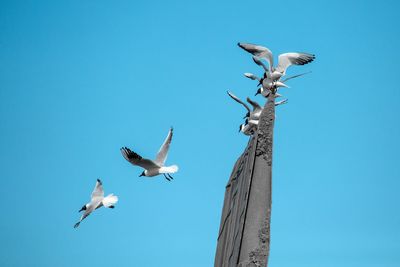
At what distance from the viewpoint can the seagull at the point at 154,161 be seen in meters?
12.8

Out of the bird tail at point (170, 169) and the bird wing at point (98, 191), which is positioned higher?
the bird wing at point (98, 191)

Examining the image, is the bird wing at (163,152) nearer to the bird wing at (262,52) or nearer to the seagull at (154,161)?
the seagull at (154,161)

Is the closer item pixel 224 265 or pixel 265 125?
pixel 265 125

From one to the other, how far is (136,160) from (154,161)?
30 cm

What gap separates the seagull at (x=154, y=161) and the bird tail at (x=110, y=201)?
1242 millimetres

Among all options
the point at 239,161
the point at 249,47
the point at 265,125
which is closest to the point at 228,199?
the point at 239,161

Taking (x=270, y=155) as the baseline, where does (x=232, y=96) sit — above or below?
above

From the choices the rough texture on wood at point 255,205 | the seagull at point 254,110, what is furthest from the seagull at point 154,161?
the rough texture on wood at point 255,205

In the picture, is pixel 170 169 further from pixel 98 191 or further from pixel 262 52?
pixel 262 52

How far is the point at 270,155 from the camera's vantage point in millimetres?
5555

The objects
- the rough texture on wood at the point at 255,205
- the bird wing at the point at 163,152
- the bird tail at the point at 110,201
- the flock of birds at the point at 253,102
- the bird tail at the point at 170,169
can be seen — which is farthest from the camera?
the bird tail at the point at 110,201

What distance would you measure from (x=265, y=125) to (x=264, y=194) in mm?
567

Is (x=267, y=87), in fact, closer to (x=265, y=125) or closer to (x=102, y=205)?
(x=265, y=125)

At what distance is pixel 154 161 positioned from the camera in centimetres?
1309
